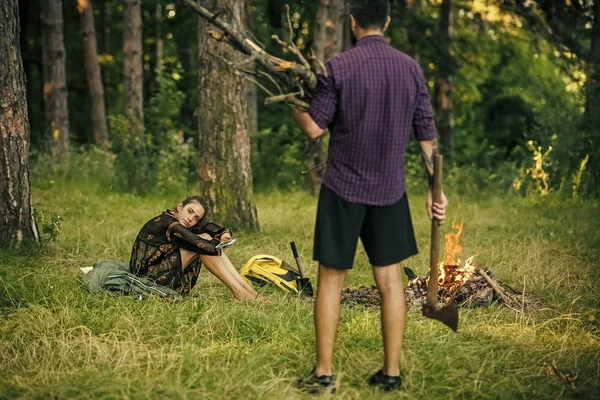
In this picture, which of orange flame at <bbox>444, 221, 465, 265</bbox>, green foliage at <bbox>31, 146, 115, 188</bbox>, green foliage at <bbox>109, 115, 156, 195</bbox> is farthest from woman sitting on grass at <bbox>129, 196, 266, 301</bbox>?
green foliage at <bbox>31, 146, 115, 188</bbox>

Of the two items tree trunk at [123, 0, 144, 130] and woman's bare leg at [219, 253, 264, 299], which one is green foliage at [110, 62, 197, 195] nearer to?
tree trunk at [123, 0, 144, 130]

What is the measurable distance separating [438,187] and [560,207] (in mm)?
8100

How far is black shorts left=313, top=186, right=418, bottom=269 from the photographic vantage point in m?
4.48

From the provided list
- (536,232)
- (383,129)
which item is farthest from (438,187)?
(536,232)

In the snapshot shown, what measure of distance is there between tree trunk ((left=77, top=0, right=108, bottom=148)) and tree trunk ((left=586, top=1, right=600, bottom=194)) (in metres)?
10.0

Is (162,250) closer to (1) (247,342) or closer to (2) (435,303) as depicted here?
(1) (247,342)

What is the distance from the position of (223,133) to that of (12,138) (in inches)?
Result: 102

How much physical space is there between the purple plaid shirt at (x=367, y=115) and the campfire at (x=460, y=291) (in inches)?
95.3

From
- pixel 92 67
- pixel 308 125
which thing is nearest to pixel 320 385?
pixel 308 125

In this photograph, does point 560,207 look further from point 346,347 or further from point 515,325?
point 346,347

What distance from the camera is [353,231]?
4.50m

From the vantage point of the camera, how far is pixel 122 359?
502 cm

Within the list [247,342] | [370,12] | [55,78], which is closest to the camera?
[370,12]

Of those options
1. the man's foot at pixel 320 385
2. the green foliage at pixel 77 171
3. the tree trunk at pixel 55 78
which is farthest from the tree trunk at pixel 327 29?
the man's foot at pixel 320 385
